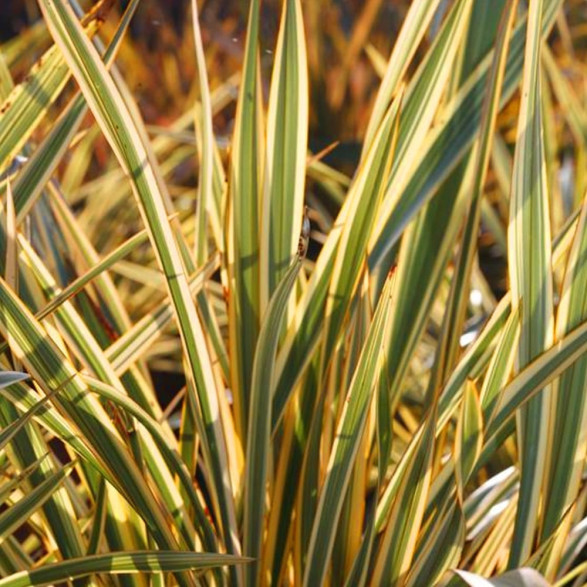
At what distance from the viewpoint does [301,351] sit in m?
0.86

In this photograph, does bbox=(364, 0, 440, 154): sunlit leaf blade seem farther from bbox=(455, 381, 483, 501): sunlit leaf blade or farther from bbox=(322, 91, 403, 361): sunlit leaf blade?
bbox=(455, 381, 483, 501): sunlit leaf blade

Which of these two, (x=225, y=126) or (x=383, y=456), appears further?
(x=225, y=126)

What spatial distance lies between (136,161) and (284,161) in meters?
0.18

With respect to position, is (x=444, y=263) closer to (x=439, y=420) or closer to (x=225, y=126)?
(x=439, y=420)

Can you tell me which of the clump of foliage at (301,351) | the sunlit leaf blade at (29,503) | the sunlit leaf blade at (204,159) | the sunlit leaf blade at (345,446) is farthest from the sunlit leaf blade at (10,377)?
the sunlit leaf blade at (204,159)

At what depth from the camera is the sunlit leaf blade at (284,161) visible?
868mm

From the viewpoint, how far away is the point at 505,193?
1.74 metres

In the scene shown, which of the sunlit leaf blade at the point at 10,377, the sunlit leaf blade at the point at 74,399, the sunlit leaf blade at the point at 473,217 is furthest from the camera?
the sunlit leaf blade at the point at 473,217

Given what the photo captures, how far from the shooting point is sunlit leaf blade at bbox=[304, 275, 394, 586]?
708mm

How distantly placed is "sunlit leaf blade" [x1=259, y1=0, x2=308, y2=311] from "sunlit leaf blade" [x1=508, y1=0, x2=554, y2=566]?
0.19 metres

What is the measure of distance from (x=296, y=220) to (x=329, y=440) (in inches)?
7.3

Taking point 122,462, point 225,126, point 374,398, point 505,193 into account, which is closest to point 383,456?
point 374,398

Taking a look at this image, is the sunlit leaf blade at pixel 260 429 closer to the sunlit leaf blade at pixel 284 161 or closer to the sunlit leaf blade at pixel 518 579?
the sunlit leaf blade at pixel 284 161

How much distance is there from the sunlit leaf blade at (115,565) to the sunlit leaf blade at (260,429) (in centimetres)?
10
